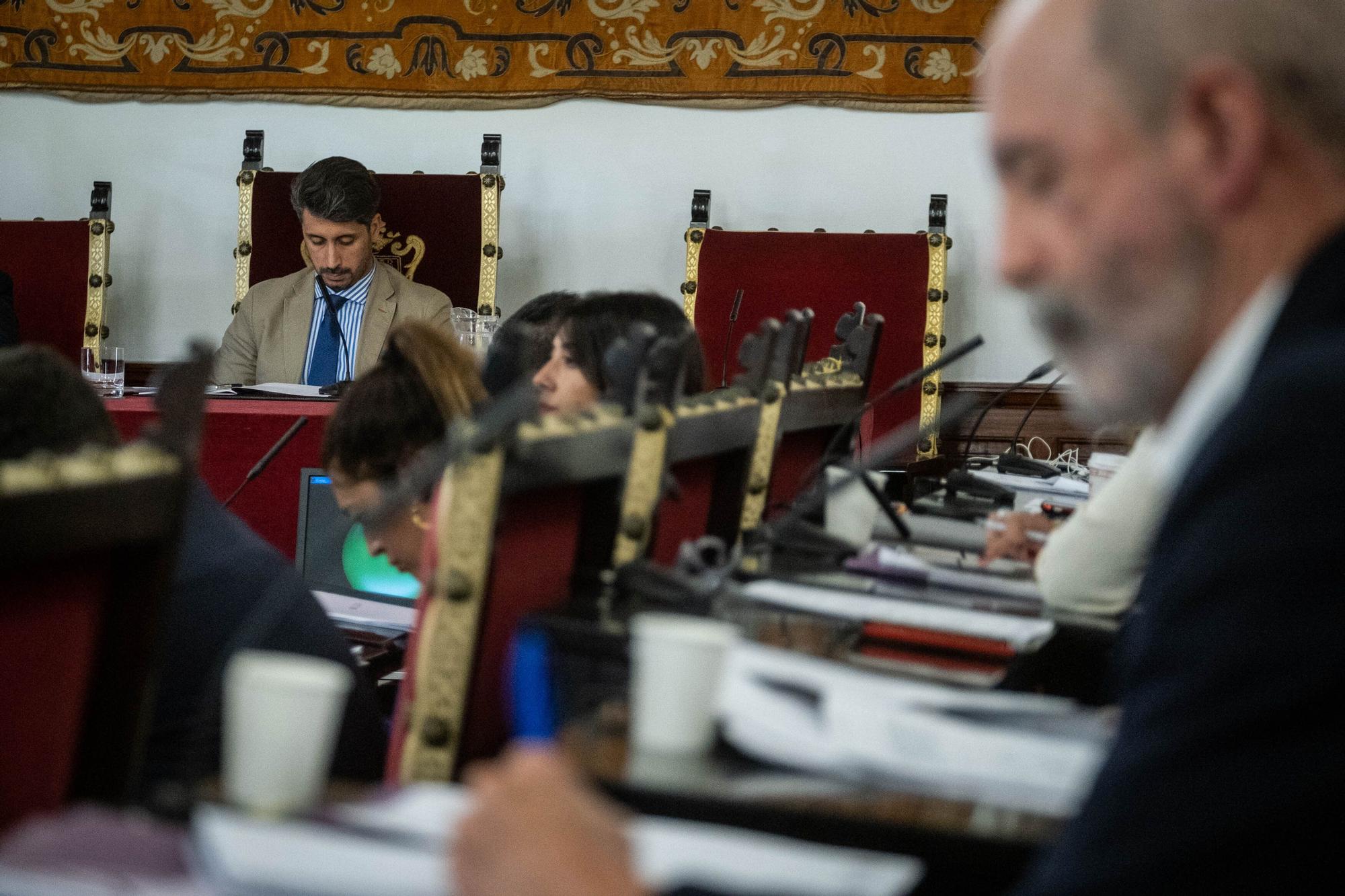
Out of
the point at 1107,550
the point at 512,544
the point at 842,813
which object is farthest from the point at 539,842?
the point at 1107,550

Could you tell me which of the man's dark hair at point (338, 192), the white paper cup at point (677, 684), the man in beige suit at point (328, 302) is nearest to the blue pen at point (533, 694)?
the white paper cup at point (677, 684)

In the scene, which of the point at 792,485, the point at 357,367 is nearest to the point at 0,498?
the point at 792,485

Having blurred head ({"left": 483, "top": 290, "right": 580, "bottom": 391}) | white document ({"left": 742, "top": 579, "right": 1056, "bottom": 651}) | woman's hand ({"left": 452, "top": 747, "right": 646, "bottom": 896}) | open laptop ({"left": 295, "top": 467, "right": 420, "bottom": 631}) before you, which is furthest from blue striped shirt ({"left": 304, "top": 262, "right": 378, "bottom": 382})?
woman's hand ({"left": 452, "top": 747, "right": 646, "bottom": 896})

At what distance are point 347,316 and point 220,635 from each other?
3128 mm

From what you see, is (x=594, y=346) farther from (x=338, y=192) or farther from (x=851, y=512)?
(x=338, y=192)

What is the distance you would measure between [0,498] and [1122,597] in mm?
1332

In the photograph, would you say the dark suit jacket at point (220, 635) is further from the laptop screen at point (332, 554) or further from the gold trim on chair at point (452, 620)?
the laptop screen at point (332, 554)

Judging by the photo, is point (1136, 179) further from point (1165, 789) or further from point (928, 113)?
point (928, 113)

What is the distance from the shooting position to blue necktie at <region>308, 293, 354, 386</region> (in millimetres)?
4426

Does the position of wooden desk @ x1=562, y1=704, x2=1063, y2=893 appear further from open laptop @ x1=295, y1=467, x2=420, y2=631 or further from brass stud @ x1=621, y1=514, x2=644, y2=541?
open laptop @ x1=295, y1=467, x2=420, y2=631

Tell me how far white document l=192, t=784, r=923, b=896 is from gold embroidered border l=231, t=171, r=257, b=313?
3.97 m

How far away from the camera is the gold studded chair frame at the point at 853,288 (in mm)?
4379

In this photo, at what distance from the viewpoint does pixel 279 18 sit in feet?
15.6

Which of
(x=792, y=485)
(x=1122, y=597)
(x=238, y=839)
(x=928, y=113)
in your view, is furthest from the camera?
(x=928, y=113)
